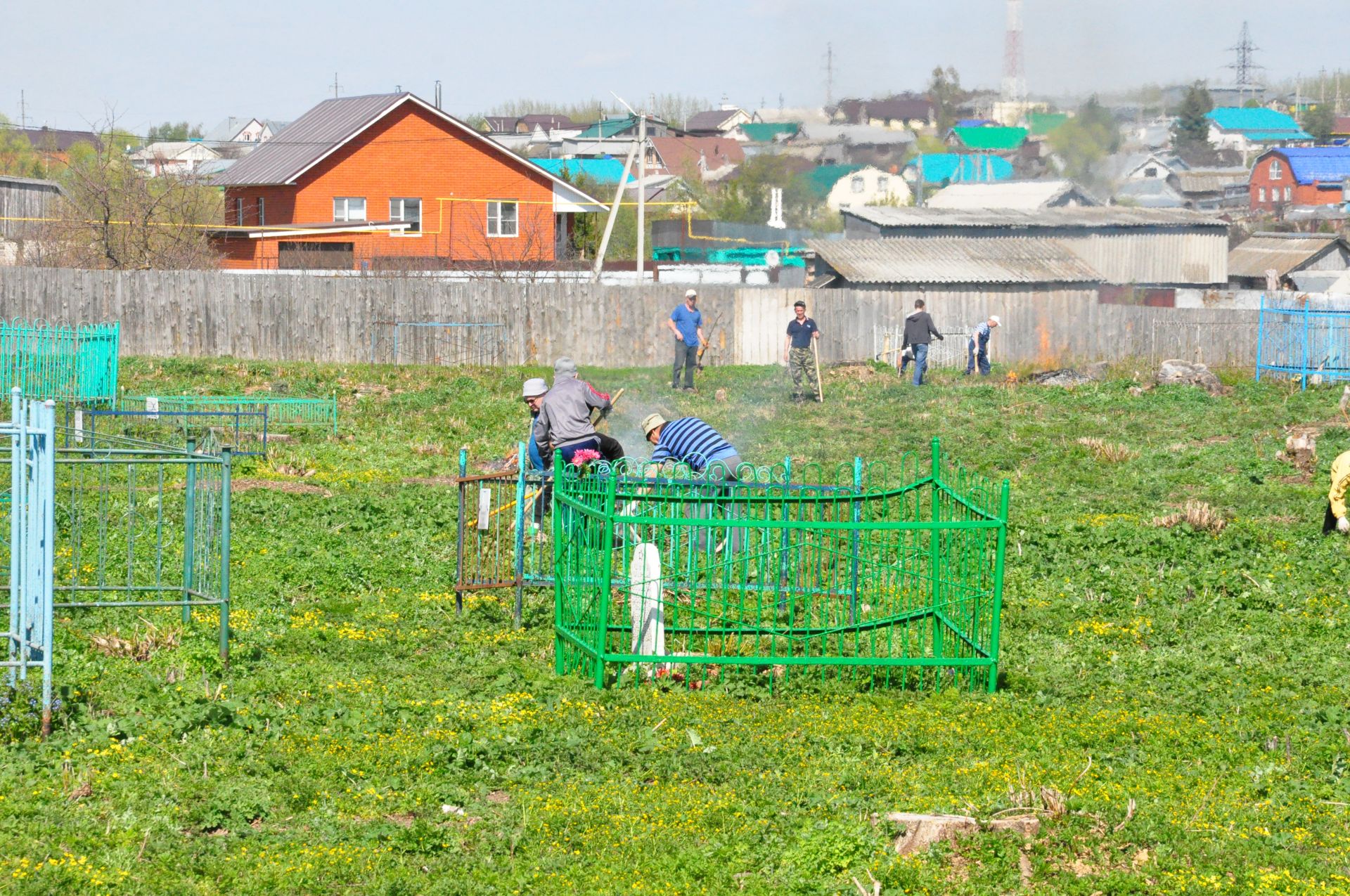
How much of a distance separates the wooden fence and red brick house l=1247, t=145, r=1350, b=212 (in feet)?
153

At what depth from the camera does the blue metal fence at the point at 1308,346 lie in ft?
84.3

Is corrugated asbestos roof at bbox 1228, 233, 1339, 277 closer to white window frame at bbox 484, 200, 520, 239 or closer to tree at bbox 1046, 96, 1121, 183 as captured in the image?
white window frame at bbox 484, 200, 520, 239

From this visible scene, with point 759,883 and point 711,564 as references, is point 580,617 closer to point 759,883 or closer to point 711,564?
point 711,564

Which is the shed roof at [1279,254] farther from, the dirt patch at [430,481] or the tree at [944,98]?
the dirt patch at [430,481]

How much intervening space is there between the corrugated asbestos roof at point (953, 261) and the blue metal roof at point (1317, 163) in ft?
118

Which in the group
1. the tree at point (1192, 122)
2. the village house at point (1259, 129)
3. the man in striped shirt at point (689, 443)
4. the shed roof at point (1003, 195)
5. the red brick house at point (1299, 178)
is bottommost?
the man in striped shirt at point (689, 443)

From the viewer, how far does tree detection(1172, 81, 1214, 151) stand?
72.2 feet

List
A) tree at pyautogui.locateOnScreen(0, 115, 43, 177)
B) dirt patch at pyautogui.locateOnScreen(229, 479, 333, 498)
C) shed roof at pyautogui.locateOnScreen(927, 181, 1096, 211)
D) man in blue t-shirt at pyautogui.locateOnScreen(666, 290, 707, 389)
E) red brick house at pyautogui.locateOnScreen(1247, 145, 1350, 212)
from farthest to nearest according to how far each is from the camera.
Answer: red brick house at pyautogui.locateOnScreen(1247, 145, 1350, 212), tree at pyautogui.locateOnScreen(0, 115, 43, 177), shed roof at pyautogui.locateOnScreen(927, 181, 1096, 211), man in blue t-shirt at pyautogui.locateOnScreen(666, 290, 707, 389), dirt patch at pyautogui.locateOnScreen(229, 479, 333, 498)

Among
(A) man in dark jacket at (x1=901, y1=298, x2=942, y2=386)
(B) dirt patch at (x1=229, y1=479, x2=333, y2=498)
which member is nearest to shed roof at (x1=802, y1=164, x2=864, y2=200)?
(A) man in dark jacket at (x1=901, y1=298, x2=942, y2=386)

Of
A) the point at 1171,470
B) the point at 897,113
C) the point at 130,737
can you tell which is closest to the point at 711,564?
the point at 130,737

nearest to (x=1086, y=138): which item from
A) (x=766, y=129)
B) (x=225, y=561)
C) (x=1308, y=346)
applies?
(x=1308, y=346)

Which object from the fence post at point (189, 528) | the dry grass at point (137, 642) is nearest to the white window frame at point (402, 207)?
the fence post at point (189, 528)

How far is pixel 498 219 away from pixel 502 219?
144 millimetres

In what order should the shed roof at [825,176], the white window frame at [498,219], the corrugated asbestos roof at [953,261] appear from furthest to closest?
the shed roof at [825,176] < the white window frame at [498,219] < the corrugated asbestos roof at [953,261]
